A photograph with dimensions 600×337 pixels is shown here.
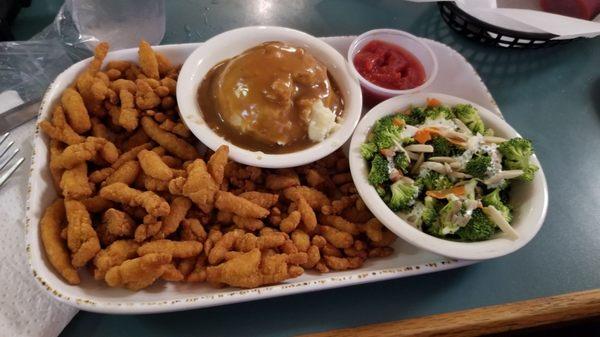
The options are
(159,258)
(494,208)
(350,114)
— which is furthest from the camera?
(350,114)

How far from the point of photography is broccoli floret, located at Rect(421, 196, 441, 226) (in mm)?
1770

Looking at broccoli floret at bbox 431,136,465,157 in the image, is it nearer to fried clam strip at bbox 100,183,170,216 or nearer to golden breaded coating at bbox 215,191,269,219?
golden breaded coating at bbox 215,191,269,219

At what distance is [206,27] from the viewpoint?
8.71 feet

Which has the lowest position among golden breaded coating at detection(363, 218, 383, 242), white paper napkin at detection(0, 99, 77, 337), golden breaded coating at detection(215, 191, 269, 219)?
white paper napkin at detection(0, 99, 77, 337)

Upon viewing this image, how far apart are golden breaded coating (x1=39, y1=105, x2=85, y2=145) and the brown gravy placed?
0.54 meters

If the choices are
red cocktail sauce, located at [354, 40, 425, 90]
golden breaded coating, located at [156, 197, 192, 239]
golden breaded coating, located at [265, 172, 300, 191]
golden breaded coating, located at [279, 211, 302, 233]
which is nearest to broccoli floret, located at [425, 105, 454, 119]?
red cocktail sauce, located at [354, 40, 425, 90]

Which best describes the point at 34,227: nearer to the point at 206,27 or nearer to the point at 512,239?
the point at 206,27

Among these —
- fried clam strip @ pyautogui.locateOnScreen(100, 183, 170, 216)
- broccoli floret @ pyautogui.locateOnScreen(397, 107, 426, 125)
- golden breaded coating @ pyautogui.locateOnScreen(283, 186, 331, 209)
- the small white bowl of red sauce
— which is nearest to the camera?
fried clam strip @ pyautogui.locateOnScreen(100, 183, 170, 216)

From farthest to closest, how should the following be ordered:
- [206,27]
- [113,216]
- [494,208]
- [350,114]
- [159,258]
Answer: [206,27], [350,114], [494,208], [113,216], [159,258]

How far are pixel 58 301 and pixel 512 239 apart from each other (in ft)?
5.55

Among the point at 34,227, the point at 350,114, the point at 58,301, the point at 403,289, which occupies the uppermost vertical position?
the point at 350,114

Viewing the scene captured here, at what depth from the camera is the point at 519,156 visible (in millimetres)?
1852

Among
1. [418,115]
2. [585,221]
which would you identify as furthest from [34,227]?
[585,221]

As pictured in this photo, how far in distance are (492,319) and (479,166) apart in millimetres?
613
